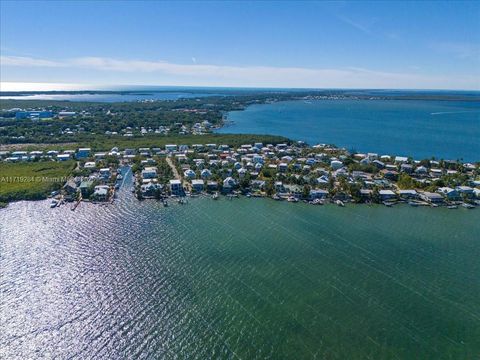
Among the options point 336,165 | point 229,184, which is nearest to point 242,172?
point 229,184

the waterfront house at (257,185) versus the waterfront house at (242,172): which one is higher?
the waterfront house at (242,172)

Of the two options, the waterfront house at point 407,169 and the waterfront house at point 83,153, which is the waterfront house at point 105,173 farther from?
the waterfront house at point 407,169

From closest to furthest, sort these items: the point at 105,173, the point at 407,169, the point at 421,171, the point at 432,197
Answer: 1. the point at 432,197
2. the point at 105,173
3. the point at 421,171
4. the point at 407,169

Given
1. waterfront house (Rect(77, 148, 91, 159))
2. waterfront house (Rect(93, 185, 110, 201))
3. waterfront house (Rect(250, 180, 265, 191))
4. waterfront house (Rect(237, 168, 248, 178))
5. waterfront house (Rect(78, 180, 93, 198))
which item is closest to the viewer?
waterfront house (Rect(93, 185, 110, 201))

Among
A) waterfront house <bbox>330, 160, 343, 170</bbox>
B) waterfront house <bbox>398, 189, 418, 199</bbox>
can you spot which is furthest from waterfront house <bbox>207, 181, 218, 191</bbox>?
waterfront house <bbox>398, 189, 418, 199</bbox>

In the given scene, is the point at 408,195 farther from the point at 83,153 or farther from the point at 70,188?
the point at 83,153

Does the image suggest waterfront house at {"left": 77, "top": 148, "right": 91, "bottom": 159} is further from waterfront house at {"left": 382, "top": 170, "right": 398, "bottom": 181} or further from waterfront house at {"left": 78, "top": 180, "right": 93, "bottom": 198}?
waterfront house at {"left": 382, "top": 170, "right": 398, "bottom": 181}

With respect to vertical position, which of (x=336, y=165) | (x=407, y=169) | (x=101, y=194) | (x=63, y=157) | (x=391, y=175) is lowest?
(x=101, y=194)

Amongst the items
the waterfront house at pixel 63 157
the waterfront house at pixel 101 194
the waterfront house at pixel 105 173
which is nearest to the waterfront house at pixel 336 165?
the waterfront house at pixel 101 194
